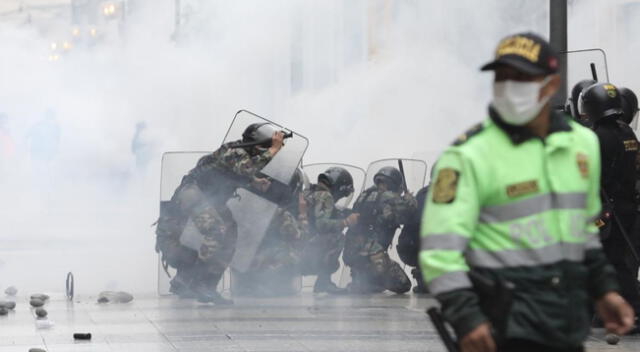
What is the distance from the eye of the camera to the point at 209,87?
18.9 metres

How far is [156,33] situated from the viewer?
19.5 m

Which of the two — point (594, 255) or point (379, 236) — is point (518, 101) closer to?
point (594, 255)

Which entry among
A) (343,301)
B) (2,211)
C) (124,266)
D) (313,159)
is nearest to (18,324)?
(343,301)

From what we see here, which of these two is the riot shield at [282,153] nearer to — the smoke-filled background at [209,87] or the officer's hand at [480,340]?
the smoke-filled background at [209,87]

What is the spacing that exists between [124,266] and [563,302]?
1169 centimetres

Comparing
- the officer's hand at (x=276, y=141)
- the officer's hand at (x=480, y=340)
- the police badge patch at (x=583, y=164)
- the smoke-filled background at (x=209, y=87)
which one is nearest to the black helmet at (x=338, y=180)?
the officer's hand at (x=276, y=141)

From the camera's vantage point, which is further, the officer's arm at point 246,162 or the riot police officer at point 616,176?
the officer's arm at point 246,162

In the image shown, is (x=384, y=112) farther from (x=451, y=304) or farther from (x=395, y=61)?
(x=451, y=304)

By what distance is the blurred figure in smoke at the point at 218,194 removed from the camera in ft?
33.9

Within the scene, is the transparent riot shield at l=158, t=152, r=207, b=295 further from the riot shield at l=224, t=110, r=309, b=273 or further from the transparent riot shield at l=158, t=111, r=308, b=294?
the riot shield at l=224, t=110, r=309, b=273

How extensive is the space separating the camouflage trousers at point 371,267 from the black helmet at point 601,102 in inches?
166

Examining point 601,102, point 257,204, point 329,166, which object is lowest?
point 257,204

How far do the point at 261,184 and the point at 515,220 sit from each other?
285 inches

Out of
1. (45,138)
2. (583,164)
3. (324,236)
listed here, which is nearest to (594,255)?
(583,164)
